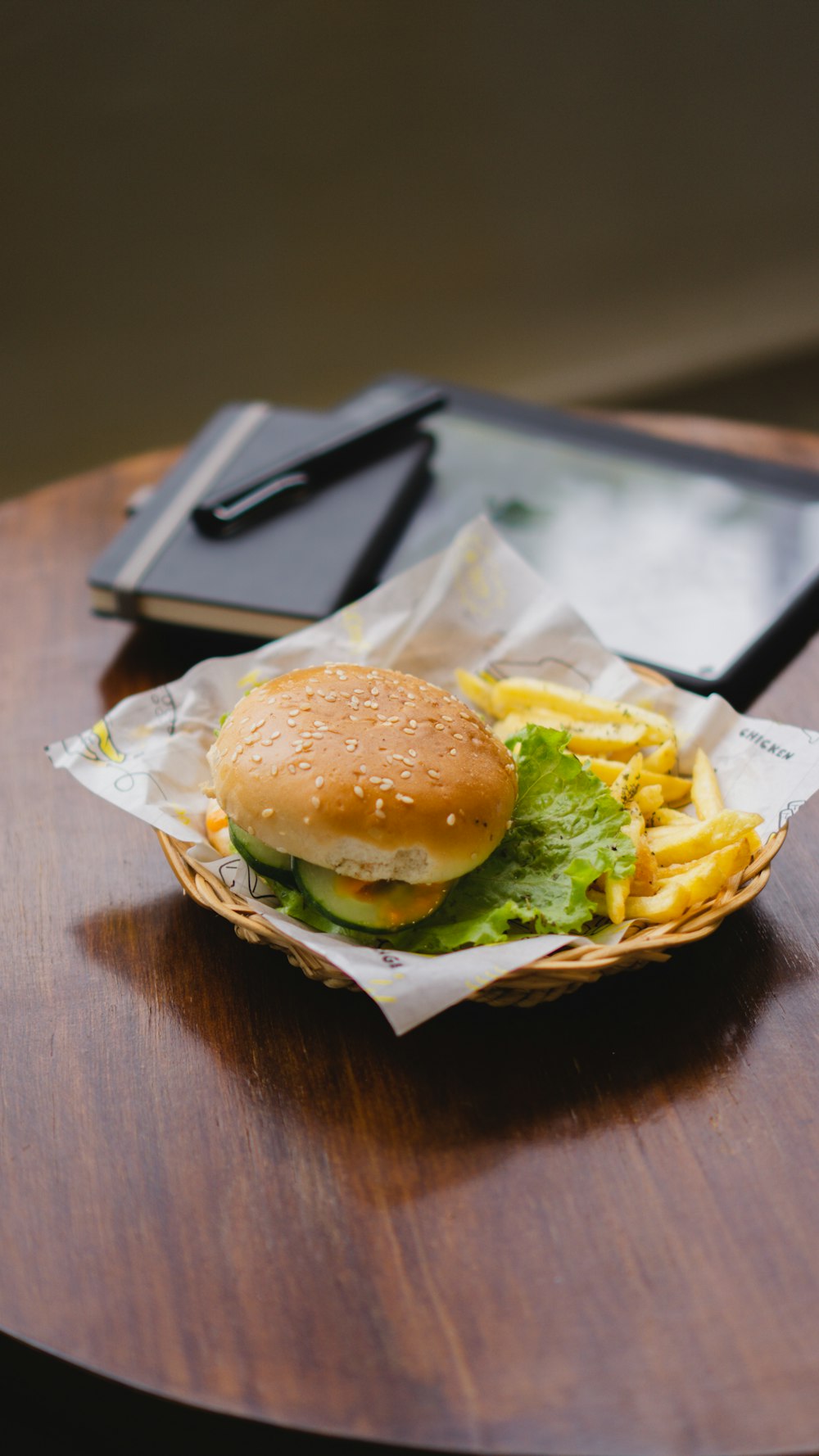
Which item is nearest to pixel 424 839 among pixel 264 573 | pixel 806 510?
pixel 264 573

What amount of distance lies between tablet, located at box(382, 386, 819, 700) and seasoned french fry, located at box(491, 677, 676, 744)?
0.29 m

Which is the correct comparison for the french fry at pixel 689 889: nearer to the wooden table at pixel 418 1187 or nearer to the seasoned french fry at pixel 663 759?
the wooden table at pixel 418 1187

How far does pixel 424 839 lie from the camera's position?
139cm

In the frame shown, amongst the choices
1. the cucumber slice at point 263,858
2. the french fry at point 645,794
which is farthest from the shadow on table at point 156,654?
the cucumber slice at point 263,858

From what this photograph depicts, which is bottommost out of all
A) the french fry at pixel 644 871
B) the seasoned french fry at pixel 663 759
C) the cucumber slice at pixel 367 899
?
the cucumber slice at pixel 367 899

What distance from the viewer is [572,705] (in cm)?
178

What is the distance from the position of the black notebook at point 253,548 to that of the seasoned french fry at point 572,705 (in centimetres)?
43

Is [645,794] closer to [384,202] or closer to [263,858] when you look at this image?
[263,858]

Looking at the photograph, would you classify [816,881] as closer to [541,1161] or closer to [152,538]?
[541,1161]

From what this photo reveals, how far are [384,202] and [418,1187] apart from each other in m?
4.62

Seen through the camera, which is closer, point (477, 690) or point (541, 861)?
point (541, 861)

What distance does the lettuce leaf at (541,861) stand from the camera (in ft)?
4.64

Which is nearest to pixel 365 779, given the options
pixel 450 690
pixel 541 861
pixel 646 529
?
pixel 541 861

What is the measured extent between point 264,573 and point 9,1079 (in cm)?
110
